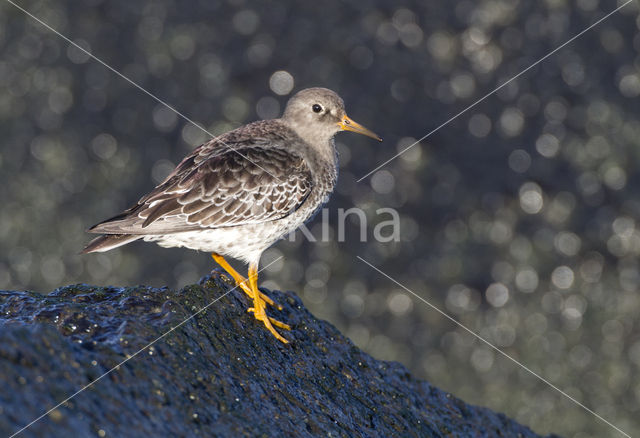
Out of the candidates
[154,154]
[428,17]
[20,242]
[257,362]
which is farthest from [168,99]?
[257,362]

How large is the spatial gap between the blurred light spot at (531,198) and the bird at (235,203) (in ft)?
10.4

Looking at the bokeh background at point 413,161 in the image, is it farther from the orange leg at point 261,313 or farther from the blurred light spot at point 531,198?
the orange leg at point 261,313

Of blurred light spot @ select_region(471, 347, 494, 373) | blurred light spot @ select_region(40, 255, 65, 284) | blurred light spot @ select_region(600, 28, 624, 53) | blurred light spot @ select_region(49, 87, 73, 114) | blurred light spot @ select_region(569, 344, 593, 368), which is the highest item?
blurred light spot @ select_region(600, 28, 624, 53)

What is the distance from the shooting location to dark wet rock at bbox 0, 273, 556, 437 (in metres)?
3.06

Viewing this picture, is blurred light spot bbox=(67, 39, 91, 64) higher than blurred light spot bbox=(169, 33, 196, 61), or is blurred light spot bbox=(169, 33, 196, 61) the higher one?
blurred light spot bbox=(169, 33, 196, 61)

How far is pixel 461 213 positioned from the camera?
8414mm

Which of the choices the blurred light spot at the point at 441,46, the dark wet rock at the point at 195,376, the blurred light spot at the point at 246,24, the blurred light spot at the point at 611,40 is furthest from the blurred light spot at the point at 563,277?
the blurred light spot at the point at 246,24

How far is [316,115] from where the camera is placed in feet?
21.3

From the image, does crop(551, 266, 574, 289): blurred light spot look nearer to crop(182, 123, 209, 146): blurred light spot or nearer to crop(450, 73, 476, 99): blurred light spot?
crop(450, 73, 476, 99): blurred light spot

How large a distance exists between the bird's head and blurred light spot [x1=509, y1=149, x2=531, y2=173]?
2615mm

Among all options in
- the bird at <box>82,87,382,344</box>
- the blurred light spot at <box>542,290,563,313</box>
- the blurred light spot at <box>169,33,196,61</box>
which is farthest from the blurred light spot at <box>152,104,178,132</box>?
the blurred light spot at <box>542,290,563,313</box>

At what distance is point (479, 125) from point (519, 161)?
63 cm

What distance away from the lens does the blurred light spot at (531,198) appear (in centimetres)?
836

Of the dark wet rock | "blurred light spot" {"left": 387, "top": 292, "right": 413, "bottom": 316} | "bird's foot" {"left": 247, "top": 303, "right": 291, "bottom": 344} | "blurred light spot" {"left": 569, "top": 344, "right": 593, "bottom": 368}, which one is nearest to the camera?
the dark wet rock
